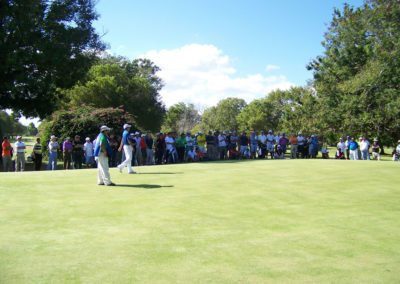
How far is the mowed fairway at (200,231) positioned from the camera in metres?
5.73

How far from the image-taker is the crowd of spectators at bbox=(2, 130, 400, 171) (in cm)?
2167

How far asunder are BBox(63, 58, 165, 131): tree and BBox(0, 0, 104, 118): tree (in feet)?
48.7

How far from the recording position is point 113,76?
5241cm

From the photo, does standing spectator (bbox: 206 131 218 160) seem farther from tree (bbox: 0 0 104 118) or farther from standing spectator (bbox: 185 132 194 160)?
tree (bbox: 0 0 104 118)

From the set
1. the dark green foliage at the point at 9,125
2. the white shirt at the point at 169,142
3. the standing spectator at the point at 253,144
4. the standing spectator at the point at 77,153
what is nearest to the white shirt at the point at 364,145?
the standing spectator at the point at 253,144

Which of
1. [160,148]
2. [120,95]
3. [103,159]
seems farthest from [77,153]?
[120,95]

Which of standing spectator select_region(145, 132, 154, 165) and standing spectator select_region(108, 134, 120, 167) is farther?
standing spectator select_region(145, 132, 154, 165)

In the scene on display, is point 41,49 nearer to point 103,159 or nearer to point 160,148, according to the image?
point 160,148

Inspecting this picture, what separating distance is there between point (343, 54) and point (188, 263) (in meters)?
35.9

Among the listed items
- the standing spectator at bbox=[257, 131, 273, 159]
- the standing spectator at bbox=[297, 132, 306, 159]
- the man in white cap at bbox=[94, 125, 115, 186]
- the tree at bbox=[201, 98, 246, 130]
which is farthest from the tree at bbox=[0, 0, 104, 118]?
the tree at bbox=[201, 98, 246, 130]

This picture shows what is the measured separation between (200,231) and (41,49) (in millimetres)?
20727

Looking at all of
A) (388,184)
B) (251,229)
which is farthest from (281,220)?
(388,184)

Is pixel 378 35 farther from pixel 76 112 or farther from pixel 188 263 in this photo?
pixel 188 263

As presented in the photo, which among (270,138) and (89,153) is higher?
(270,138)
